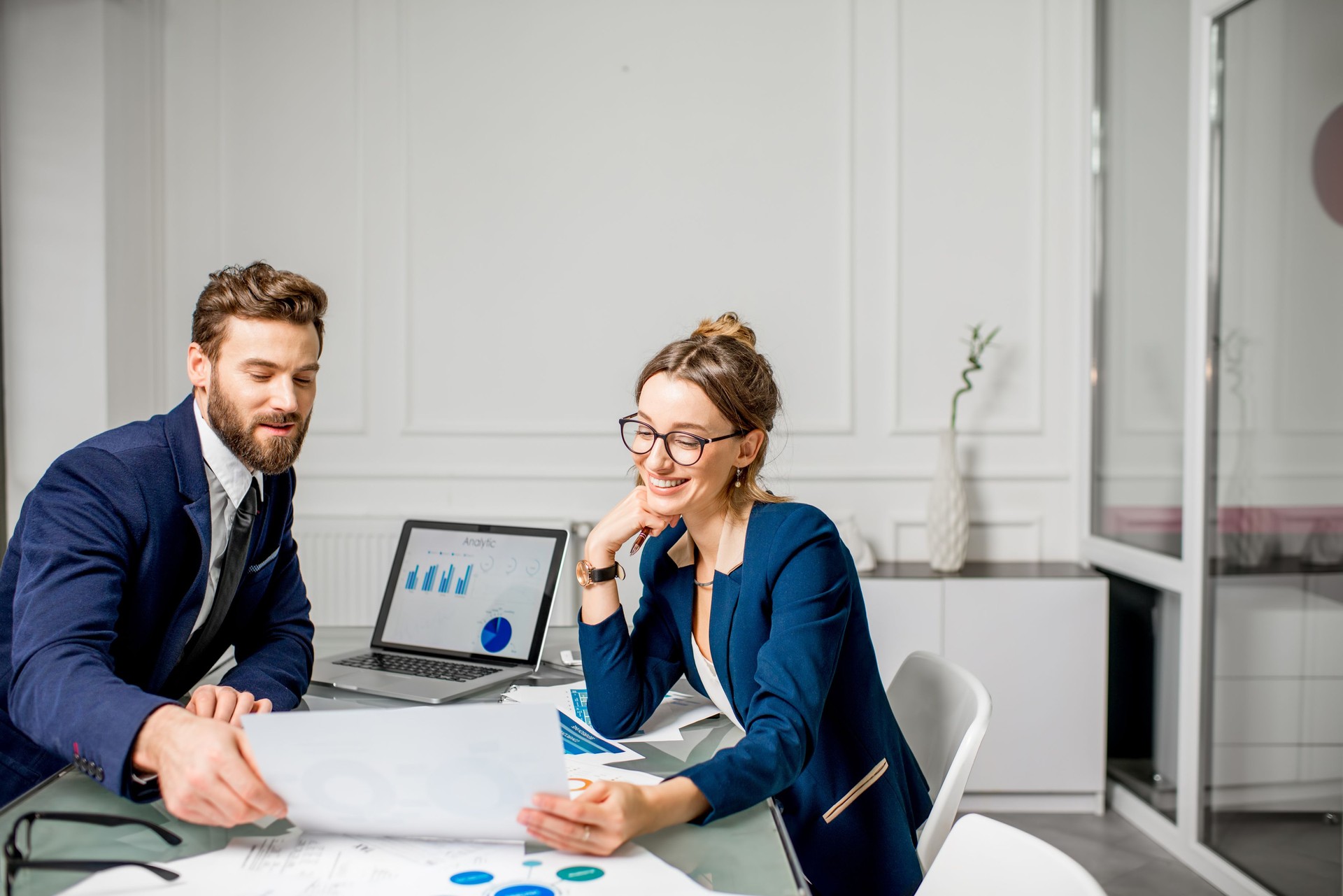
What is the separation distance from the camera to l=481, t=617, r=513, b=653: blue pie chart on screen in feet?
6.56

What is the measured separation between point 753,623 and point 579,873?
616 mm

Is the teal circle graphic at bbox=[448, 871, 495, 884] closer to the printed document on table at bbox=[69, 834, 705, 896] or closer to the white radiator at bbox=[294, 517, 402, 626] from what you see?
the printed document on table at bbox=[69, 834, 705, 896]

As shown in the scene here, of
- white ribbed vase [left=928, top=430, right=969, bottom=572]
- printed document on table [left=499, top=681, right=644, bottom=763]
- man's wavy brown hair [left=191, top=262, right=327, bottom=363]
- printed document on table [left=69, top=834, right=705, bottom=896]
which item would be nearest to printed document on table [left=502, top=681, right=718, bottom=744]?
printed document on table [left=499, top=681, right=644, bottom=763]

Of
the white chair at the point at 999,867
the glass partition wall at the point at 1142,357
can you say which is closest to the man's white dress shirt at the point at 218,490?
the white chair at the point at 999,867

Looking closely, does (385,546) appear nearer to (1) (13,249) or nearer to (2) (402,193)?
(2) (402,193)

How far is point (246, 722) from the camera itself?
0.95 meters

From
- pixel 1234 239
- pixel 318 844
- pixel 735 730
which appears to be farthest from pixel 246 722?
pixel 1234 239

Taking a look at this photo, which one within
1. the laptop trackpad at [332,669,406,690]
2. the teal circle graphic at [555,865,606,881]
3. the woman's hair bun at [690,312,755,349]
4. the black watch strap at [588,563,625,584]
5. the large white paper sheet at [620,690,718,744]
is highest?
the woman's hair bun at [690,312,755,349]

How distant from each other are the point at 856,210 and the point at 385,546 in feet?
6.65

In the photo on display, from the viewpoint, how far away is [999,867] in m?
1.21

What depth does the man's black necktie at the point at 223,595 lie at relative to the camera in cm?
158

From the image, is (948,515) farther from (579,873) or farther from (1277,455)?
(579,873)

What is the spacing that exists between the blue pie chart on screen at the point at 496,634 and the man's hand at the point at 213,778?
36.8 inches

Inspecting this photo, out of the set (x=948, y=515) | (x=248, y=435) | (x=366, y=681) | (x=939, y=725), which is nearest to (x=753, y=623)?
(x=939, y=725)
